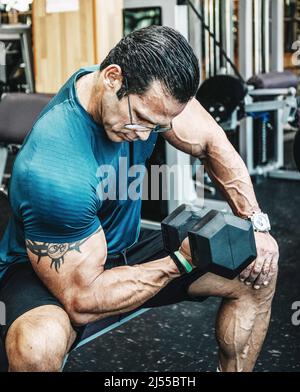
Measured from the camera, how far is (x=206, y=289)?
142 centimetres

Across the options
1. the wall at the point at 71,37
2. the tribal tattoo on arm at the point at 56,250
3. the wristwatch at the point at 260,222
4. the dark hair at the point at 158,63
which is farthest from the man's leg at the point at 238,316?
the wall at the point at 71,37

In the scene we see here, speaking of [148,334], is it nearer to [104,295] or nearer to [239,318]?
[239,318]

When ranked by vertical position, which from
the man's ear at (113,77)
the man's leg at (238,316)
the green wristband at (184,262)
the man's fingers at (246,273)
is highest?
the man's ear at (113,77)

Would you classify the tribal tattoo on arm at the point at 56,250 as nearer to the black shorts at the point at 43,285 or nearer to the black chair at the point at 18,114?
the black shorts at the point at 43,285

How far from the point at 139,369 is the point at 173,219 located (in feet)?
2.41

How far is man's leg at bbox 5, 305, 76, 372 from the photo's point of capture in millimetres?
1108

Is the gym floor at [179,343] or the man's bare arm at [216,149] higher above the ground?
the man's bare arm at [216,149]

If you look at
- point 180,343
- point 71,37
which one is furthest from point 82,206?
point 71,37

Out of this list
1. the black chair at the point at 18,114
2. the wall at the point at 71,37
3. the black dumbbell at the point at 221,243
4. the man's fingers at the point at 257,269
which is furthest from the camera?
the wall at the point at 71,37

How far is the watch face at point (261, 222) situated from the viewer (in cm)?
145

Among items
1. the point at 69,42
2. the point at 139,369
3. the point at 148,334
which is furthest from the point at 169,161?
the point at 139,369

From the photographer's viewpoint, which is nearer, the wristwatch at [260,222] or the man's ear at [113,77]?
the man's ear at [113,77]

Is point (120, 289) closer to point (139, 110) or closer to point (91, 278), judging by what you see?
point (91, 278)

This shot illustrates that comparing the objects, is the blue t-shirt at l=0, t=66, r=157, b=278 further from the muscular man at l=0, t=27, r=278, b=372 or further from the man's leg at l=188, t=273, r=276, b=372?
the man's leg at l=188, t=273, r=276, b=372
